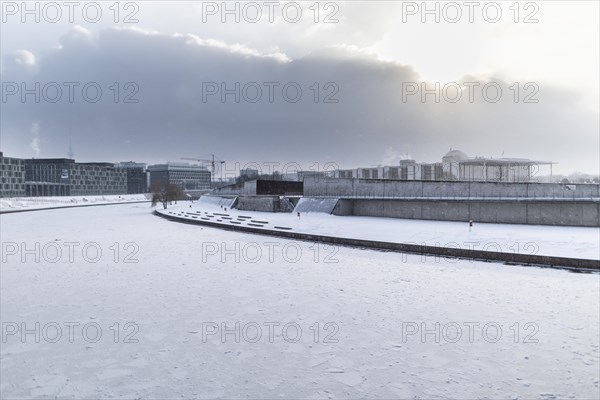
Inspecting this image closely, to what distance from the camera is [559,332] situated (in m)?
9.17

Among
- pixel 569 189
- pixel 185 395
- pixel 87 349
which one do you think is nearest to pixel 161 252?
pixel 87 349

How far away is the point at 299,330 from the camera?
9484mm

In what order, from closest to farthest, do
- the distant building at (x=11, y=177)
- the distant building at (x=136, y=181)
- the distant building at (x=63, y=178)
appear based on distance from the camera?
1. the distant building at (x=11, y=177)
2. the distant building at (x=63, y=178)
3. the distant building at (x=136, y=181)

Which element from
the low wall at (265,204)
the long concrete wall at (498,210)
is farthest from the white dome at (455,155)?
the long concrete wall at (498,210)

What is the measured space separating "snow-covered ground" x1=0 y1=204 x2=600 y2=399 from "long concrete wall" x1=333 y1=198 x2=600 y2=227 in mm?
14049

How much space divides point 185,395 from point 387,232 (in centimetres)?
2071

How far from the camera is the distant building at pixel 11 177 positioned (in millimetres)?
105250

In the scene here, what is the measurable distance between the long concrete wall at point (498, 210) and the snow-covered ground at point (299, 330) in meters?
14.0

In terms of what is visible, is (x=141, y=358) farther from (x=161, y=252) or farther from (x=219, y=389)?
(x=161, y=252)

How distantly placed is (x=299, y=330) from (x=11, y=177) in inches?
5004

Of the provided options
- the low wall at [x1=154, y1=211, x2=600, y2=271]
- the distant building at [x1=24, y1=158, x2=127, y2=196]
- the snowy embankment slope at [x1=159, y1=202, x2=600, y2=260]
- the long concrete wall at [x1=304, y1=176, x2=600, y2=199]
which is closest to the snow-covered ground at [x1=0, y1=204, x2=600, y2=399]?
the low wall at [x1=154, y1=211, x2=600, y2=271]

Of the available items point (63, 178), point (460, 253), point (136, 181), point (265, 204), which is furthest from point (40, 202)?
point (136, 181)

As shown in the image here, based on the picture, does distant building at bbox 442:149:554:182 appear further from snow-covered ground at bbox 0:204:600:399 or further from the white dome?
snow-covered ground at bbox 0:204:600:399

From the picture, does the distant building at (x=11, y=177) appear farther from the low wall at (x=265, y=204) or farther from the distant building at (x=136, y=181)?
the low wall at (x=265, y=204)
